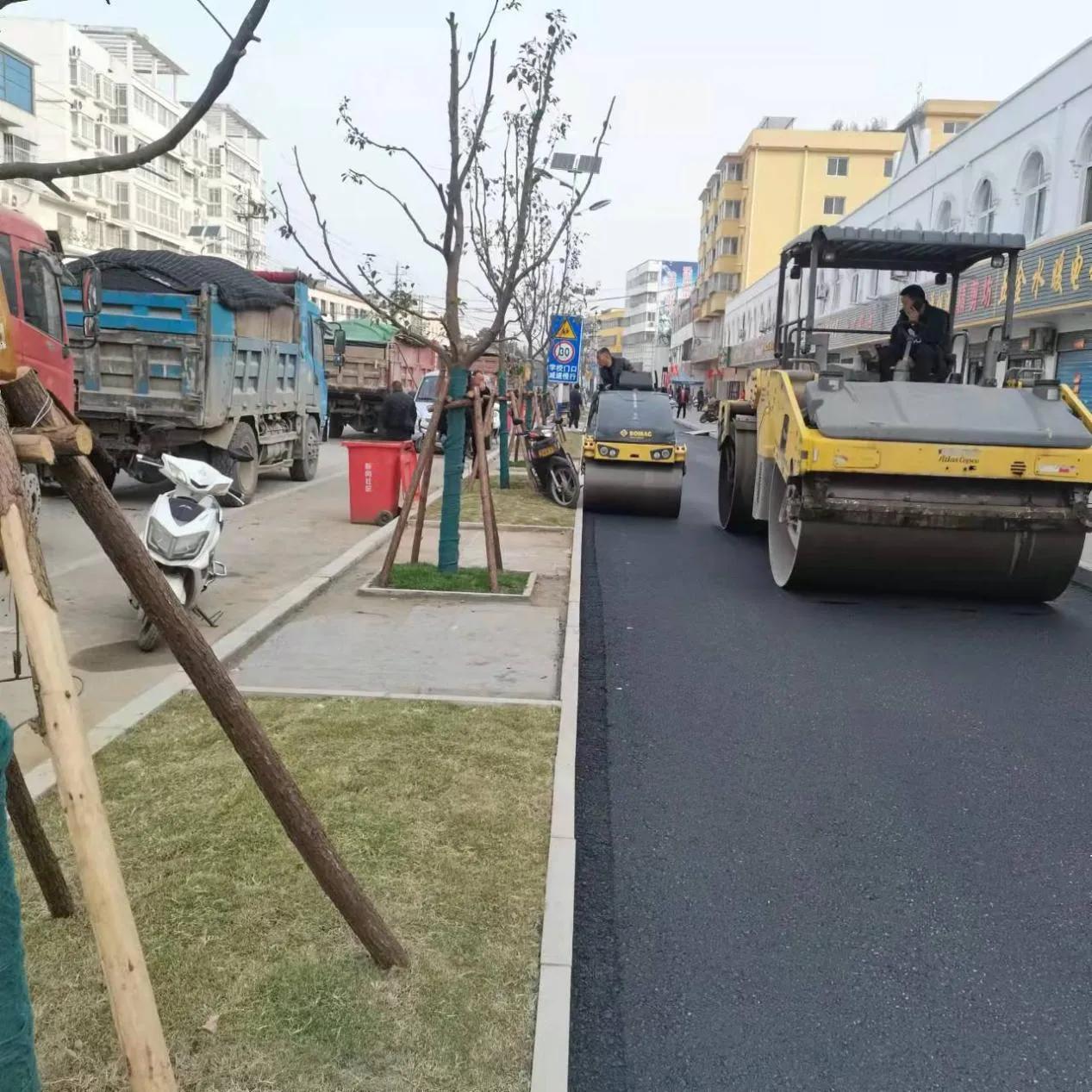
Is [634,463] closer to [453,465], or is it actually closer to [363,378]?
[453,465]

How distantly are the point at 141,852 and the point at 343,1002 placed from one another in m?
1.20

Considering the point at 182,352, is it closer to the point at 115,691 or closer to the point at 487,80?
the point at 487,80

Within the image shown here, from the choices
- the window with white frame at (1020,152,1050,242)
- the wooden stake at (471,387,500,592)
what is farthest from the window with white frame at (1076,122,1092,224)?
the wooden stake at (471,387,500,592)

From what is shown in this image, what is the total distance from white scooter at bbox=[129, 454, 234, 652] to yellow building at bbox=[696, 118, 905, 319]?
63320 mm

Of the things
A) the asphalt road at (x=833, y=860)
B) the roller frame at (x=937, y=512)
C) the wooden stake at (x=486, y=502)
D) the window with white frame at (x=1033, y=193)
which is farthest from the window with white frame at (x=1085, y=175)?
the wooden stake at (x=486, y=502)

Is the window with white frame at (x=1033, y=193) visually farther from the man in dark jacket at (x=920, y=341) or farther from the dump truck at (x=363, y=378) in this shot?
Result: the dump truck at (x=363, y=378)

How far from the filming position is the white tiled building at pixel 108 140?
5047 centimetres

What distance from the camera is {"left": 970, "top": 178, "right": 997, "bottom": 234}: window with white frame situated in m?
22.4

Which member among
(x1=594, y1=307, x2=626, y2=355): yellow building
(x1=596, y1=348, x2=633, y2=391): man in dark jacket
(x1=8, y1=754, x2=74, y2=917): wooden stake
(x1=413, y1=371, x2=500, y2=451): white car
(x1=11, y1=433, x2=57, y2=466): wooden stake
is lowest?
(x1=8, y1=754, x2=74, y2=917): wooden stake

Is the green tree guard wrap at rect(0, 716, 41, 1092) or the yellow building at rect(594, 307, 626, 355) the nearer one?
the green tree guard wrap at rect(0, 716, 41, 1092)

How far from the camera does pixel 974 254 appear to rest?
9.97 m

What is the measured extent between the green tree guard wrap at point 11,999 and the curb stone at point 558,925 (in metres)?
1.26

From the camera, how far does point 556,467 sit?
14.6 metres

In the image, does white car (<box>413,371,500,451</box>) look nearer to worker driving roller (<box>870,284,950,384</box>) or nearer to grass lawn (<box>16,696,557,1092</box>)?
worker driving roller (<box>870,284,950,384</box>)
